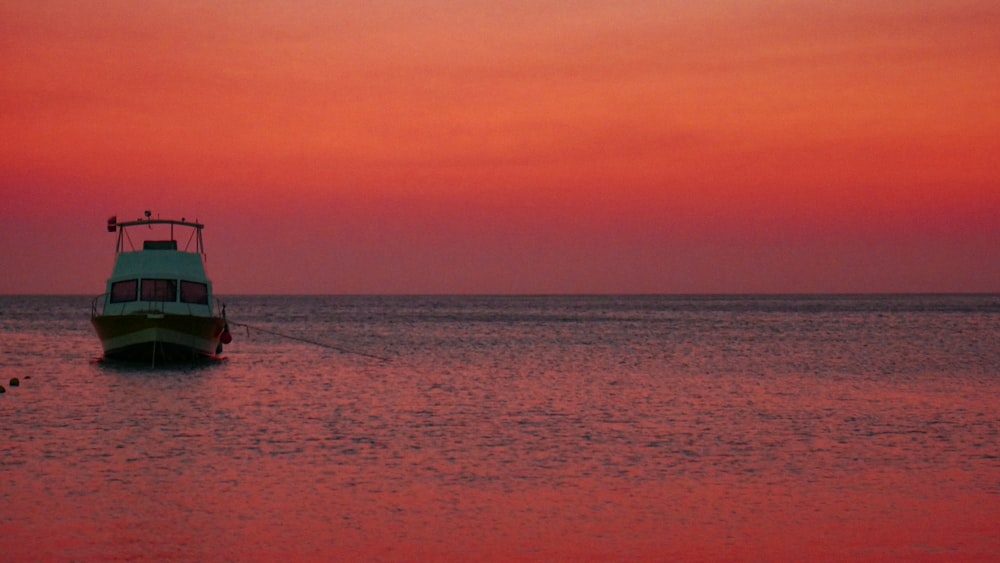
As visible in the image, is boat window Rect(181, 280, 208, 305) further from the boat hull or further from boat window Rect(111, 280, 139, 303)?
boat window Rect(111, 280, 139, 303)

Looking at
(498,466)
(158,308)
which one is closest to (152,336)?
(158,308)

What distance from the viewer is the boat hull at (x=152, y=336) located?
4372 cm

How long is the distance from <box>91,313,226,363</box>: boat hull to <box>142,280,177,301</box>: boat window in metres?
1.55

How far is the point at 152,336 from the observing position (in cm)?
4362

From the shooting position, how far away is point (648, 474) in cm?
2047

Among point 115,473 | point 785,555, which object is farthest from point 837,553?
point 115,473

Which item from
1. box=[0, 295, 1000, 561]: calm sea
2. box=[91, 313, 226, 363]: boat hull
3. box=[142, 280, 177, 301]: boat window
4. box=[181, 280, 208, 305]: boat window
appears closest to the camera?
box=[0, 295, 1000, 561]: calm sea

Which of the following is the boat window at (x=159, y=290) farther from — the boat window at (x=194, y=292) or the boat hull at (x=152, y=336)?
the boat hull at (x=152, y=336)

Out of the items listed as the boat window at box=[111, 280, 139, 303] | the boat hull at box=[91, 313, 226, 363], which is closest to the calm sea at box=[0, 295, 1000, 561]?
the boat hull at box=[91, 313, 226, 363]

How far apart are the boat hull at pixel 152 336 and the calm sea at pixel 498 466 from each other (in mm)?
836

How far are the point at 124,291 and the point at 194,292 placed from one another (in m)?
2.78

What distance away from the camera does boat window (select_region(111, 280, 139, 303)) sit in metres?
45.3

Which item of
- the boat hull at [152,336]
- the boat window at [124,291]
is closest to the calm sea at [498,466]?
the boat hull at [152,336]

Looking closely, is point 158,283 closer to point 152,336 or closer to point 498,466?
point 152,336
